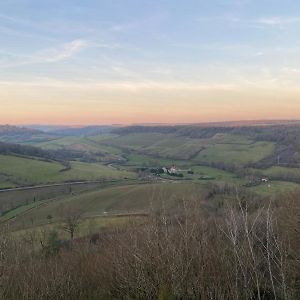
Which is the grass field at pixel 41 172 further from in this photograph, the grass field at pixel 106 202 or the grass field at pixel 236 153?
the grass field at pixel 236 153

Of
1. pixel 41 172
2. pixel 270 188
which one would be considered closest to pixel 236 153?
pixel 270 188

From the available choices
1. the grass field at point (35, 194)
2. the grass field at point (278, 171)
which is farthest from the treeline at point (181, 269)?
the grass field at point (278, 171)

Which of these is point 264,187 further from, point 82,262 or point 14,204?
point 82,262

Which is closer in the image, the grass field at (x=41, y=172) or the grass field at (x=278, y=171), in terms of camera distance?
the grass field at (x=278, y=171)

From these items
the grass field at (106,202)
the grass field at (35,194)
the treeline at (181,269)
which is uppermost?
the treeline at (181,269)

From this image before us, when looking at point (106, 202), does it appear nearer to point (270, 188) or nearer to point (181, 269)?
point (270, 188)

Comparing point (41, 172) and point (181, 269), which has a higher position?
point (181, 269)

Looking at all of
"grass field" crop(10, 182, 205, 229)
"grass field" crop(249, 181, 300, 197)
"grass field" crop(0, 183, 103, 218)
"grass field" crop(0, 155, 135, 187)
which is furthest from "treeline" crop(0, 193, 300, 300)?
"grass field" crop(0, 155, 135, 187)

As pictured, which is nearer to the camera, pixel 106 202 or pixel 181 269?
pixel 181 269
